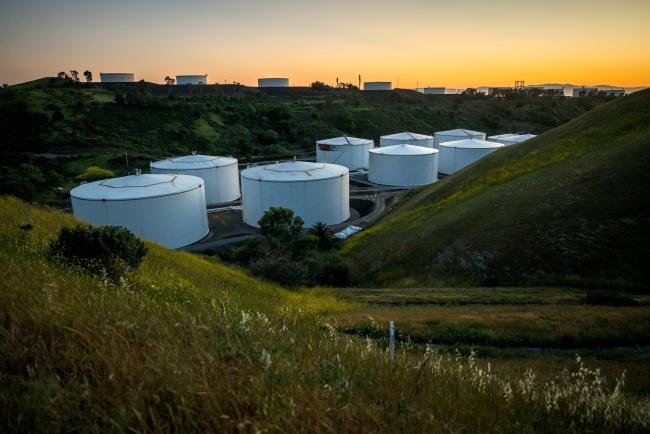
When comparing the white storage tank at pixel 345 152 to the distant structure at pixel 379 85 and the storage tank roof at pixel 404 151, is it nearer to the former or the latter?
the storage tank roof at pixel 404 151

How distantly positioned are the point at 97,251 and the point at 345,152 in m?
57.2

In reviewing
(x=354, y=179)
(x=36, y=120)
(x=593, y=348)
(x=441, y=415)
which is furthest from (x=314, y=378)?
(x=36, y=120)

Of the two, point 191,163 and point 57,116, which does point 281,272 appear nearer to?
point 191,163

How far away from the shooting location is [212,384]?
3652mm

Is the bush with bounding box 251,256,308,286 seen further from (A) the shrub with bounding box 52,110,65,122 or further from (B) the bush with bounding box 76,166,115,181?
(A) the shrub with bounding box 52,110,65,122

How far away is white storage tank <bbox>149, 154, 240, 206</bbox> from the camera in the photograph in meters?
47.5

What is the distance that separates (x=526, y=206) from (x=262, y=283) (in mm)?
18233

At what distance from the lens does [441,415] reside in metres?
4.46

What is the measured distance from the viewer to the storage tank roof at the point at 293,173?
40156 millimetres

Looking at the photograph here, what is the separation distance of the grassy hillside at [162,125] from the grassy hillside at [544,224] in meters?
29.9

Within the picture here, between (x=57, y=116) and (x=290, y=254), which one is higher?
(x=57, y=116)

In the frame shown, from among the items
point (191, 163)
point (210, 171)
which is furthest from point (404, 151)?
point (191, 163)

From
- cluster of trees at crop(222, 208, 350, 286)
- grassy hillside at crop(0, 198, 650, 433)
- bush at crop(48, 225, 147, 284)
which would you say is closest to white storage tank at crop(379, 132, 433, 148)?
cluster of trees at crop(222, 208, 350, 286)

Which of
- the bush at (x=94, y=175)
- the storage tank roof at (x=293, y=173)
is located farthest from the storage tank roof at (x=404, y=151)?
the bush at (x=94, y=175)
